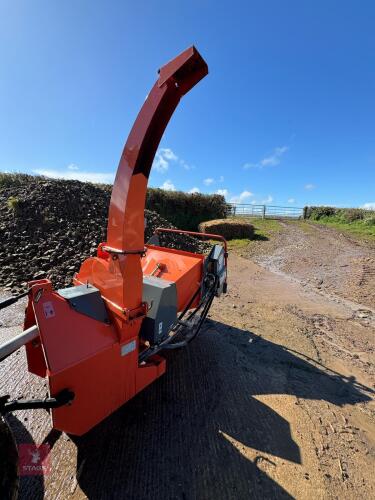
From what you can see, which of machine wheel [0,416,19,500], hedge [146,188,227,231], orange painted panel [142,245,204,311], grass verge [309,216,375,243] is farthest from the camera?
hedge [146,188,227,231]

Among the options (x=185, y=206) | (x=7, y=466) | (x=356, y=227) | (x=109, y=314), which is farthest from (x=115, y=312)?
(x=356, y=227)

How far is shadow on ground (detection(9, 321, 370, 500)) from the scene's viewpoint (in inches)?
88.6

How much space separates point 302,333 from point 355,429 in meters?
2.17

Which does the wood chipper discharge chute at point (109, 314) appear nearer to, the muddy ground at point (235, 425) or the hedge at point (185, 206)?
the muddy ground at point (235, 425)

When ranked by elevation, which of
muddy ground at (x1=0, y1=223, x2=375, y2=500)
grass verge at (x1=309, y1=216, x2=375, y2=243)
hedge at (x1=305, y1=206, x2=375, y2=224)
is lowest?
muddy ground at (x1=0, y1=223, x2=375, y2=500)

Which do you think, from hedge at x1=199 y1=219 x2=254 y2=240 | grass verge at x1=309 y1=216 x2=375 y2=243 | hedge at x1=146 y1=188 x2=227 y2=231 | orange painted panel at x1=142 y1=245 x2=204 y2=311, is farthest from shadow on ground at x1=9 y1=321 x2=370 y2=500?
hedge at x1=146 y1=188 x2=227 y2=231

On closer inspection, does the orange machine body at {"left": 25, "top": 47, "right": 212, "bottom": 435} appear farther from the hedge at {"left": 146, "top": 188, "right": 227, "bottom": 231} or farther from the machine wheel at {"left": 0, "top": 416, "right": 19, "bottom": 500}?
the hedge at {"left": 146, "top": 188, "right": 227, "bottom": 231}

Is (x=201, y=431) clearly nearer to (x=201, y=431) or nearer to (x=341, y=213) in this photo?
(x=201, y=431)

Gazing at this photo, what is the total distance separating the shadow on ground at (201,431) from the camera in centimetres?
225

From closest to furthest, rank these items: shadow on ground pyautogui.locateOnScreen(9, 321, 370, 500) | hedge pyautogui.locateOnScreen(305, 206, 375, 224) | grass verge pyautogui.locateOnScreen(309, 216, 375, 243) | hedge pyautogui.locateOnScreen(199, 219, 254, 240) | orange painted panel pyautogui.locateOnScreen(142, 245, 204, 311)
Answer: shadow on ground pyautogui.locateOnScreen(9, 321, 370, 500) < orange painted panel pyautogui.locateOnScreen(142, 245, 204, 311) < hedge pyautogui.locateOnScreen(199, 219, 254, 240) < grass verge pyautogui.locateOnScreen(309, 216, 375, 243) < hedge pyautogui.locateOnScreen(305, 206, 375, 224)

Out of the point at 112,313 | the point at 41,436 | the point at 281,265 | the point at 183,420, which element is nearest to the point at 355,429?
the point at 183,420

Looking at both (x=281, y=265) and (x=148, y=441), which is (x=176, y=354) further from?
(x=281, y=265)

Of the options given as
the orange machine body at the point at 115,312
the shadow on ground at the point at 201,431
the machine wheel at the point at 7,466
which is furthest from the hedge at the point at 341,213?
the machine wheel at the point at 7,466

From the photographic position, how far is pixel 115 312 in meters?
2.36
